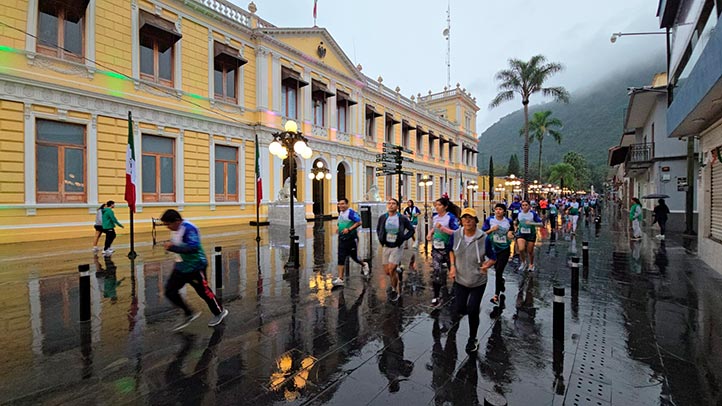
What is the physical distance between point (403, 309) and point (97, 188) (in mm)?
15404

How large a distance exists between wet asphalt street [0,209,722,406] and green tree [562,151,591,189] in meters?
84.4

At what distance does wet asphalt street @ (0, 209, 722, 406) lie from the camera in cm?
320

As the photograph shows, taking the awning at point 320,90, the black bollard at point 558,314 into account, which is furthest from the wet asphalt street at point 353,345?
the awning at point 320,90

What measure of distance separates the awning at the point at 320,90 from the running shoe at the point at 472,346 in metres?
23.8

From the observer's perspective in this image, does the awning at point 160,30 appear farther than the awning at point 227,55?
No

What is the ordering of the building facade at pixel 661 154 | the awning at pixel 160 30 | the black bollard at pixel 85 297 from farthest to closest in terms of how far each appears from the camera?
1. the building facade at pixel 661 154
2. the awning at pixel 160 30
3. the black bollard at pixel 85 297

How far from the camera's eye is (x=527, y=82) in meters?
32.0

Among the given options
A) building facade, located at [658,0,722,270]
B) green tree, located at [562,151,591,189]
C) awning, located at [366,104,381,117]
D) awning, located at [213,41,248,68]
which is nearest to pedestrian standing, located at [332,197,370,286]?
building facade, located at [658,0,722,270]

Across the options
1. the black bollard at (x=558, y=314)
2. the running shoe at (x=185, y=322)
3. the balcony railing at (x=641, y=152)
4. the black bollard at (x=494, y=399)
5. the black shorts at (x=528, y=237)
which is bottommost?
the black bollard at (x=494, y=399)

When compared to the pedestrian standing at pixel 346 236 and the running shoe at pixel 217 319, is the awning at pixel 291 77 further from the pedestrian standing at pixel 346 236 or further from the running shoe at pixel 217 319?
the running shoe at pixel 217 319

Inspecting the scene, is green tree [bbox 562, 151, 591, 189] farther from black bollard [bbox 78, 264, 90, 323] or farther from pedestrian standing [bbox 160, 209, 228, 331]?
black bollard [bbox 78, 264, 90, 323]

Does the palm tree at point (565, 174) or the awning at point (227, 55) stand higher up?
the awning at point (227, 55)

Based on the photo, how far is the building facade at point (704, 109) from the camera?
6.61 m

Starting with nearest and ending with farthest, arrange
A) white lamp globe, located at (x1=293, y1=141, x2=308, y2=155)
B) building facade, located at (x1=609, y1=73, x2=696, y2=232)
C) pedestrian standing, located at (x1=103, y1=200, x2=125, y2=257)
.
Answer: white lamp globe, located at (x1=293, y1=141, x2=308, y2=155) → pedestrian standing, located at (x1=103, y1=200, x2=125, y2=257) → building facade, located at (x1=609, y1=73, x2=696, y2=232)
